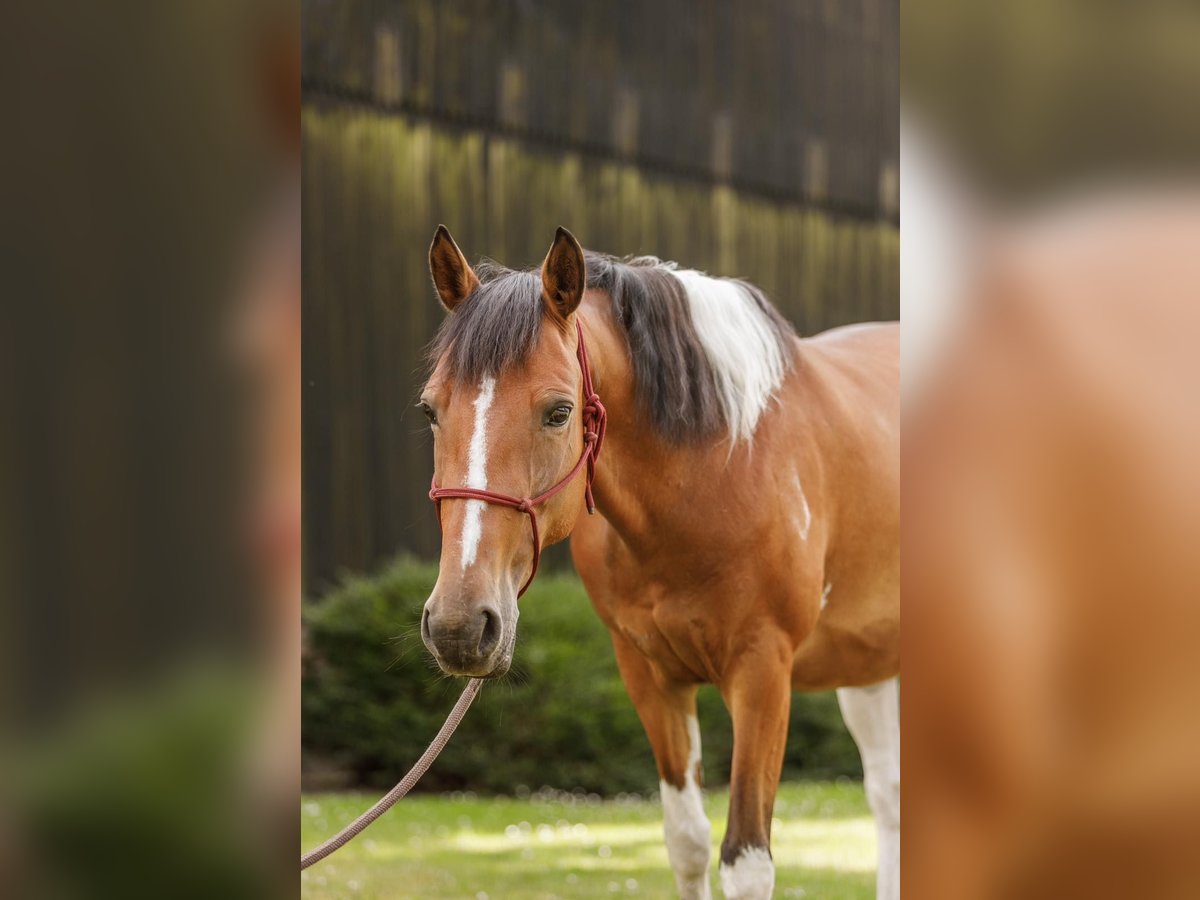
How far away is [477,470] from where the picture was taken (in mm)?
2336

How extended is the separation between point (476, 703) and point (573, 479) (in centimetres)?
435

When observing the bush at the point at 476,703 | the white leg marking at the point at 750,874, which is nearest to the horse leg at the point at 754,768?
the white leg marking at the point at 750,874

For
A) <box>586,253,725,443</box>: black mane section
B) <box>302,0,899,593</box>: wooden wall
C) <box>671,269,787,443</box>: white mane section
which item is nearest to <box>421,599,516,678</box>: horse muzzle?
<box>586,253,725,443</box>: black mane section

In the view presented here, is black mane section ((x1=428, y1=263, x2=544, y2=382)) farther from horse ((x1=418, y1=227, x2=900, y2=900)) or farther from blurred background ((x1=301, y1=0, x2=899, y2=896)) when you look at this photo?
blurred background ((x1=301, y1=0, x2=899, y2=896))

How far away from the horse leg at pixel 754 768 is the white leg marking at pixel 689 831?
29cm

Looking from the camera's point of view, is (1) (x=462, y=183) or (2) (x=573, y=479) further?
(1) (x=462, y=183)

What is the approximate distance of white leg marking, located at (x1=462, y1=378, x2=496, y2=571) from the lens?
2281 mm

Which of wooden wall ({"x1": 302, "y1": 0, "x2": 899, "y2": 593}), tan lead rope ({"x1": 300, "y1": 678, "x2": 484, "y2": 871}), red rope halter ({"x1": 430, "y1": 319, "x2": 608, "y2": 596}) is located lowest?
tan lead rope ({"x1": 300, "y1": 678, "x2": 484, "y2": 871})

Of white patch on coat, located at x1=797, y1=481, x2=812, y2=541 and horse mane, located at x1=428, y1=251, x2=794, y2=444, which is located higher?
horse mane, located at x1=428, y1=251, x2=794, y2=444

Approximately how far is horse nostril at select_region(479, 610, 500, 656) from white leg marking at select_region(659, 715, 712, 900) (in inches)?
46.8

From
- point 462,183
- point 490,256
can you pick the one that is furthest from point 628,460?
point 462,183

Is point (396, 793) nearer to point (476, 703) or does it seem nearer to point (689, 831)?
point (689, 831)
